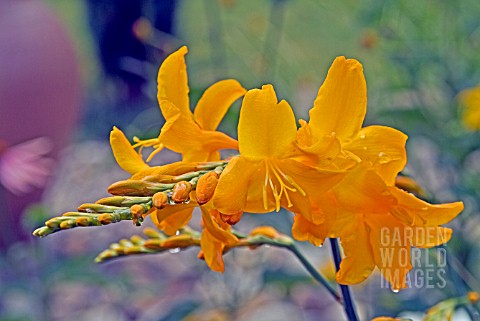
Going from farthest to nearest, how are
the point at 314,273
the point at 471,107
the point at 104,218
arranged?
the point at 471,107 < the point at 314,273 < the point at 104,218

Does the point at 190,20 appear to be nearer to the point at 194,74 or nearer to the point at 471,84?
the point at 194,74

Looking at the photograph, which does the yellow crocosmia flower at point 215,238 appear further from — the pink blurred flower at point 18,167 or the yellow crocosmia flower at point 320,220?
the pink blurred flower at point 18,167

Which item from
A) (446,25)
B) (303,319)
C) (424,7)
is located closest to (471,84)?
(446,25)

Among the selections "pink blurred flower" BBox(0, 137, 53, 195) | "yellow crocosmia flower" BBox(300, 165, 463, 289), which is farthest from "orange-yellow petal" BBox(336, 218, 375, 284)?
"pink blurred flower" BBox(0, 137, 53, 195)

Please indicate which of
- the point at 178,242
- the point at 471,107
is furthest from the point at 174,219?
the point at 471,107

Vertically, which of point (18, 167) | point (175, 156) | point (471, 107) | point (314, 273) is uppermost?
point (314, 273)

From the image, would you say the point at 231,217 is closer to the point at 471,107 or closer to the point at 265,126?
the point at 265,126

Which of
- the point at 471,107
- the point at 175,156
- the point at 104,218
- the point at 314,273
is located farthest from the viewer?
the point at 175,156

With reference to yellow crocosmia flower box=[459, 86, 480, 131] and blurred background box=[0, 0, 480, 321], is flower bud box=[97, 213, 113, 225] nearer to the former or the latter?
blurred background box=[0, 0, 480, 321]
